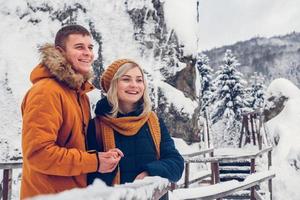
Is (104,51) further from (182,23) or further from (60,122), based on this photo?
(60,122)

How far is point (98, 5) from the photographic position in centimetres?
1595

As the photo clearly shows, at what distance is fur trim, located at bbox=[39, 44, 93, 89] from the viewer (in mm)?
2572

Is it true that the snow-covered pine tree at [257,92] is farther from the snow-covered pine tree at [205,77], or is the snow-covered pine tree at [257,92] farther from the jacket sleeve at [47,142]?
the jacket sleeve at [47,142]

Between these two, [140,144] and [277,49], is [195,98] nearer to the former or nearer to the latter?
[140,144]

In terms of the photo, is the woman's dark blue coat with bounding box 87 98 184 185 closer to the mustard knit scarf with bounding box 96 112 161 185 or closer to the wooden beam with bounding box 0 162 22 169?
the mustard knit scarf with bounding box 96 112 161 185

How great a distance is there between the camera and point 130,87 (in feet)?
9.35

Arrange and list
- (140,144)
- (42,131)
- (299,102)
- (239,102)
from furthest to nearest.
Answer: (239,102)
(299,102)
(140,144)
(42,131)

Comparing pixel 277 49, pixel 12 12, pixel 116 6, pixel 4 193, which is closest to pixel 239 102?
pixel 116 6

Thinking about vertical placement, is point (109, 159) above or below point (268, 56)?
below

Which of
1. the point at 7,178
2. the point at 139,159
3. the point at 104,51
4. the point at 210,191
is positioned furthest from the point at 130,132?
the point at 104,51

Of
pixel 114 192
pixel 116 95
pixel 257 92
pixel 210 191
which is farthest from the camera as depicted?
pixel 257 92

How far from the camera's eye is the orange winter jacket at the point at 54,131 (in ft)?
7.50

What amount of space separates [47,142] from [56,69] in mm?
537

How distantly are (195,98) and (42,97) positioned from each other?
1440cm
